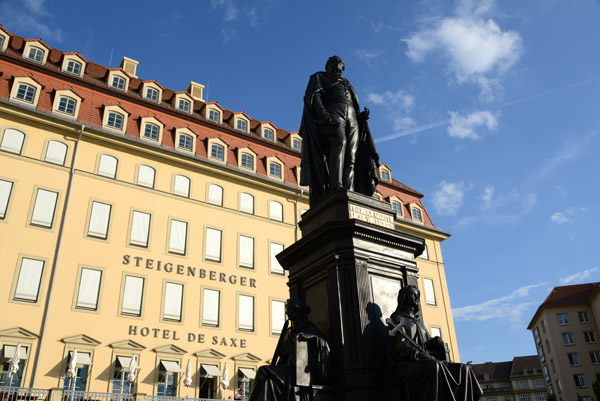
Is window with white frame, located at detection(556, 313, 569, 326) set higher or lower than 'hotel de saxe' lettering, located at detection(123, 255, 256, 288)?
higher

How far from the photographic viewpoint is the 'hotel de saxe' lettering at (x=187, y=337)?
24361mm

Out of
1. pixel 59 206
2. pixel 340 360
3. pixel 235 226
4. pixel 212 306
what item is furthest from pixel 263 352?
pixel 340 360

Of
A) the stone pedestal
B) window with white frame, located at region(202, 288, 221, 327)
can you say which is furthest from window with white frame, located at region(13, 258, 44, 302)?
the stone pedestal

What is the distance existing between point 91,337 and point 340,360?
20330mm

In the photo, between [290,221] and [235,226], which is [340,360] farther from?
[290,221]

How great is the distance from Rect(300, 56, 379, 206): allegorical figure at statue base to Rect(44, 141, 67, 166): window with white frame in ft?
71.0

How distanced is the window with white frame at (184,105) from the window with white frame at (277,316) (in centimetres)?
1433

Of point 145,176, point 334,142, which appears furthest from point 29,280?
point 334,142

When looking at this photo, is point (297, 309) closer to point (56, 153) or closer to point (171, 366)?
point (171, 366)

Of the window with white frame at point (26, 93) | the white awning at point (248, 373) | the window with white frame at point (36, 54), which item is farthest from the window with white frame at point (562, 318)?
the window with white frame at point (36, 54)

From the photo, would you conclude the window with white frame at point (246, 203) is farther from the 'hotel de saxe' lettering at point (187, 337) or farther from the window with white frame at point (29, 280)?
the window with white frame at point (29, 280)

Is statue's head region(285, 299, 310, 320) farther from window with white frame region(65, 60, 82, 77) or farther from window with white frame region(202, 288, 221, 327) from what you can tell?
window with white frame region(65, 60, 82, 77)

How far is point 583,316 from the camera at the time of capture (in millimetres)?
61906

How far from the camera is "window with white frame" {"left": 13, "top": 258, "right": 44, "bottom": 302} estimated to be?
73.0ft
